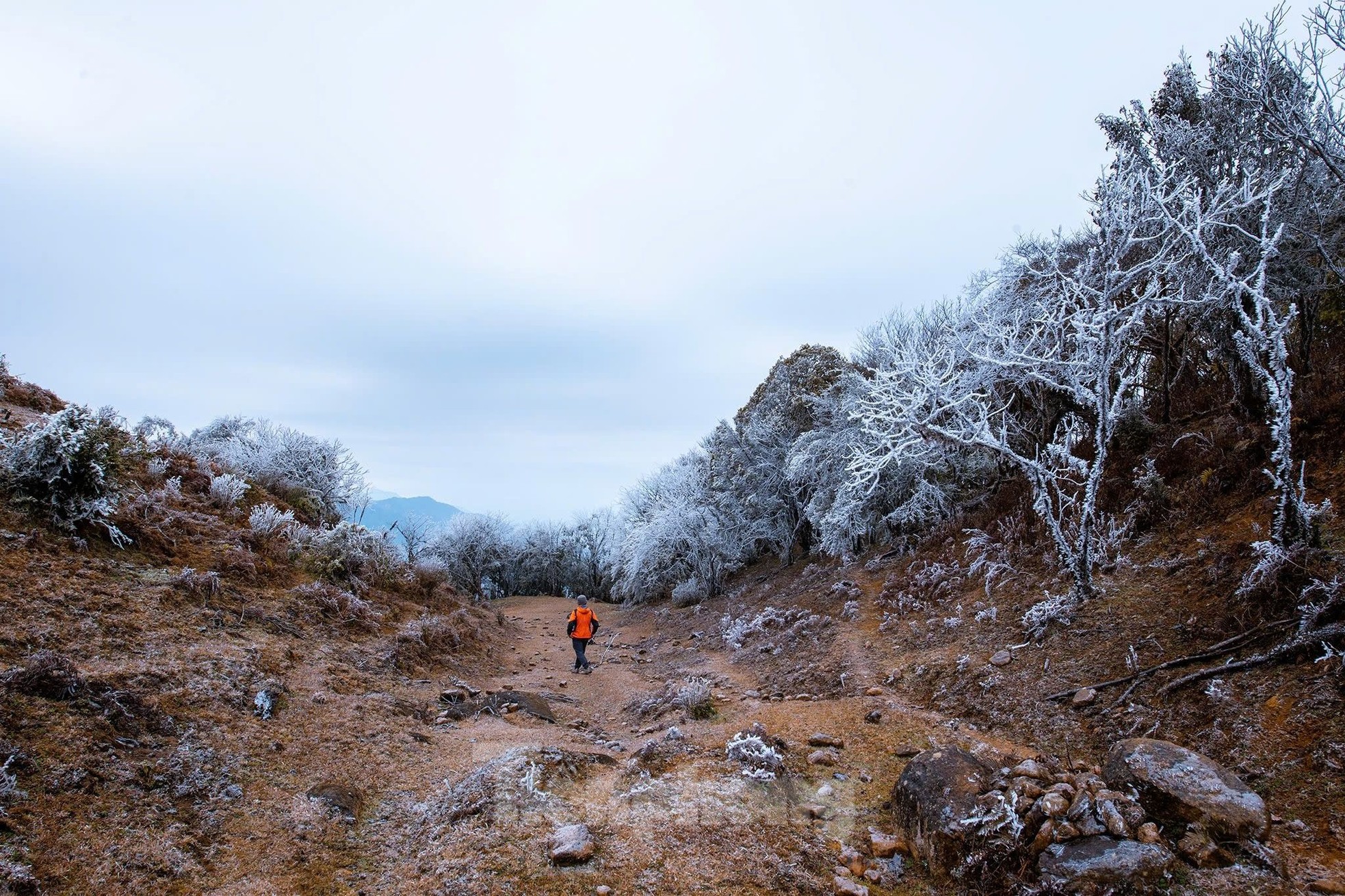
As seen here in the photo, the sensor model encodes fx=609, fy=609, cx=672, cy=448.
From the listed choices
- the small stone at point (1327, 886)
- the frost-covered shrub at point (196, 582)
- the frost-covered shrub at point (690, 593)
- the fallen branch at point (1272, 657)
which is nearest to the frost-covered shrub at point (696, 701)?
the fallen branch at point (1272, 657)

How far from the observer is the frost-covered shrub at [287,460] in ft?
52.2

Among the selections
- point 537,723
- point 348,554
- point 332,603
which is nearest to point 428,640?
point 332,603

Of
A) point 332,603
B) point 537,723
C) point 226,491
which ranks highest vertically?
point 226,491

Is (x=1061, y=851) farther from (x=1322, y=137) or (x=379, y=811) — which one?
(x=1322, y=137)

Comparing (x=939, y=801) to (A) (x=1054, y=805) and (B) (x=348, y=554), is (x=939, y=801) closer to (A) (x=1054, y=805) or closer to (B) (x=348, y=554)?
(A) (x=1054, y=805)

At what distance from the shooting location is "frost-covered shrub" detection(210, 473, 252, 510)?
10.9 meters

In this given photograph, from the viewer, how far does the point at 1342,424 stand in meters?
7.14

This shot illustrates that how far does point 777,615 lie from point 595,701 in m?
4.85

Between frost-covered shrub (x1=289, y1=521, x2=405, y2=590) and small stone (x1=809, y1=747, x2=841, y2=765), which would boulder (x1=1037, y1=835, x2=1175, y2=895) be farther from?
frost-covered shrub (x1=289, y1=521, x2=405, y2=590)

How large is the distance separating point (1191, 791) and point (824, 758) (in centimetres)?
270

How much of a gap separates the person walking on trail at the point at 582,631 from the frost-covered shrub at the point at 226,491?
256 inches

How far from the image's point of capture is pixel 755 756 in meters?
5.34

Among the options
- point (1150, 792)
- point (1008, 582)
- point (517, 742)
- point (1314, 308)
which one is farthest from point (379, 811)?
point (1314, 308)

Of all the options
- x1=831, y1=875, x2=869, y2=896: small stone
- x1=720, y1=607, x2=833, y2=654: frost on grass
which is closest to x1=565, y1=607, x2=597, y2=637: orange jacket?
x1=720, y1=607, x2=833, y2=654: frost on grass
